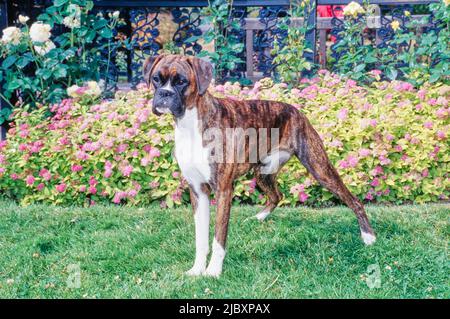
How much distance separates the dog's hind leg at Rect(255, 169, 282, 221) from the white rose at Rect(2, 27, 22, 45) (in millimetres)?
2968

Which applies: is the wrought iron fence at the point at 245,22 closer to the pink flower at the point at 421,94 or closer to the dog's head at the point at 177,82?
the pink flower at the point at 421,94

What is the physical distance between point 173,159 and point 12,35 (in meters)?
2.11

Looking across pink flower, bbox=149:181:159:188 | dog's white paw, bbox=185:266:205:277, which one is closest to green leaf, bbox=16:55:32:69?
pink flower, bbox=149:181:159:188

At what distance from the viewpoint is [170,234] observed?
452 centimetres

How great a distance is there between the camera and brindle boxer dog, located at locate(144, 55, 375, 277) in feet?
11.3

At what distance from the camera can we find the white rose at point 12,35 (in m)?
5.98

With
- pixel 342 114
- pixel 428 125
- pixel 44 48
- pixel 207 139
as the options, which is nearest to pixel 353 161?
pixel 342 114

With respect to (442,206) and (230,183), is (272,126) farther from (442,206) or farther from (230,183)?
(442,206)

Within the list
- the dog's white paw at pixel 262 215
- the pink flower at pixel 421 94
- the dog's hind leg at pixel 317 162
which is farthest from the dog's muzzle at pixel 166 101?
the pink flower at pixel 421 94

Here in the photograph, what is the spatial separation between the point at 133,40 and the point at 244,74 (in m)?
1.30

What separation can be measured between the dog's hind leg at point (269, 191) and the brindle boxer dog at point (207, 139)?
0.15m

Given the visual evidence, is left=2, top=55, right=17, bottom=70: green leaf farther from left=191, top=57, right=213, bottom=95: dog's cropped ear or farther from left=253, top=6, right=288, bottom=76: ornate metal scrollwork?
left=191, top=57, right=213, bottom=95: dog's cropped ear

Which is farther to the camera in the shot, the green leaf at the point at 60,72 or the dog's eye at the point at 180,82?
the green leaf at the point at 60,72

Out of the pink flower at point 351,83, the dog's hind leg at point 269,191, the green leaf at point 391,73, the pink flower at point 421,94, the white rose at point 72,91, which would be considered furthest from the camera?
the green leaf at point 391,73
